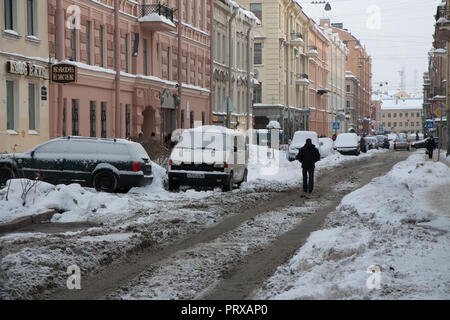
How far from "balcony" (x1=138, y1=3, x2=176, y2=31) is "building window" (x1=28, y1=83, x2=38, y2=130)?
10017mm

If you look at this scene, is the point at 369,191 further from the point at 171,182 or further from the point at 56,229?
the point at 56,229

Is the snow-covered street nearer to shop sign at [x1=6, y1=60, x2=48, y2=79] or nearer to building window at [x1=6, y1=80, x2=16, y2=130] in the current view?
building window at [x1=6, y1=80, x2=16, y2=130]

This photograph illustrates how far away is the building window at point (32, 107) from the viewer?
25.5 meters

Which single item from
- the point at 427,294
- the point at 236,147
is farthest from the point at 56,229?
the point at 236,147

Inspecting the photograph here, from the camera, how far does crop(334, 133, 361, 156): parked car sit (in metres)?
55.0

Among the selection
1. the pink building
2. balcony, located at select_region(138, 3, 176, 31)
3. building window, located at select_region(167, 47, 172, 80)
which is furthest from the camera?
building window, located at select_region(167, 47, 172, 80)

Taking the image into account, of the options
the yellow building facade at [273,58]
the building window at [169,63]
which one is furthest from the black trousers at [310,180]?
the yellow building facade at [273,58]

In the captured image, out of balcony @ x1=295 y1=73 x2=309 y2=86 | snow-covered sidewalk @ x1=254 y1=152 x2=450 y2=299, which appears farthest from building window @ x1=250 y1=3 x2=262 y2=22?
snow-covered sidewalk @ x1=254 y1=152 x2=450 y2=299

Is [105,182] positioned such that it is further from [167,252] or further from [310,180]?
[167,252]

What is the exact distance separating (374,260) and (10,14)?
18.5 metres

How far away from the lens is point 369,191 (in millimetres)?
19375

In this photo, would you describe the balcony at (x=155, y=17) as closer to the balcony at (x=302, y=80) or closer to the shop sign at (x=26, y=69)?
the shop sign at (x=26, y=69)

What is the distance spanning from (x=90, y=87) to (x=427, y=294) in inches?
937

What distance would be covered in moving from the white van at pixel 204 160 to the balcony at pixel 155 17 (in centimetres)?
1302
